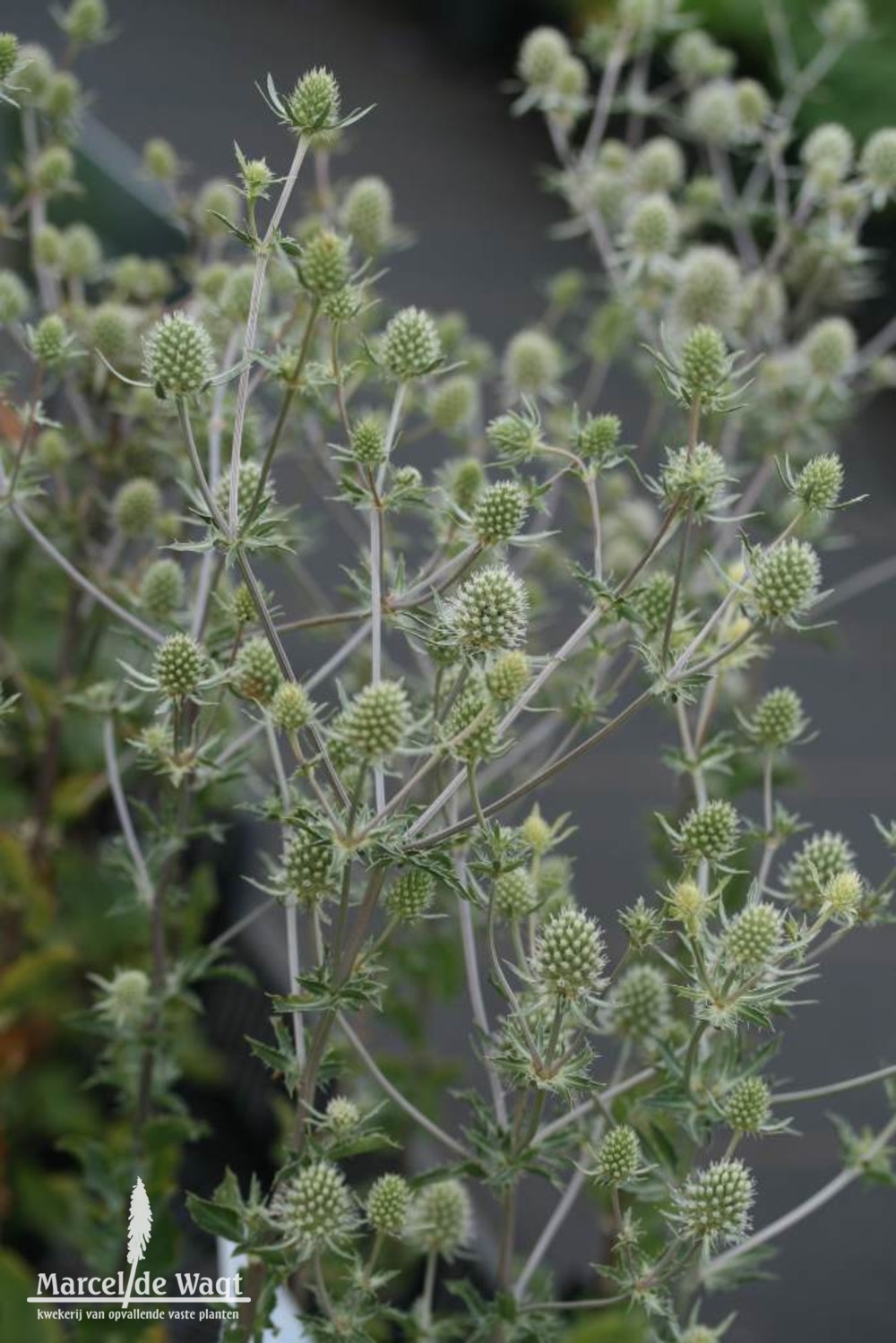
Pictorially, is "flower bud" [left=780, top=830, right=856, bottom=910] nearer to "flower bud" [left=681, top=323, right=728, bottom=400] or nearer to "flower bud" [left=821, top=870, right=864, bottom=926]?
"flower bud" [left=821, top=870, right=864, bottom=926]

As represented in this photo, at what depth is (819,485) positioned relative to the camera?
0.88m

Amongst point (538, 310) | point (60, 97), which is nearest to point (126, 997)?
point (60, 97)

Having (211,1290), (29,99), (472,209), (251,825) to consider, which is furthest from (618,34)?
(472,209)

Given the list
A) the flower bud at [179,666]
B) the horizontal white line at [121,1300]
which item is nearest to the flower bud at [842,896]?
the flower bud at [179,666]

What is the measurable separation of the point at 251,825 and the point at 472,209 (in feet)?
6.78

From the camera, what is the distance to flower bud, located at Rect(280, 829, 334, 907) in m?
0.88

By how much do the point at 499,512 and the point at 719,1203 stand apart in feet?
1.35

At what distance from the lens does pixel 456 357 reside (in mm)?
1675

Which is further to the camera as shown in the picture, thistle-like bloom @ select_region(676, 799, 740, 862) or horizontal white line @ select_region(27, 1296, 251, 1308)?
horizontal white line @ select_region(27, 1296, 251, 1308)

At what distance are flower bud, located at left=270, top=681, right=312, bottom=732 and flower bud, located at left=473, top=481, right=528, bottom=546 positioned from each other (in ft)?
0.47

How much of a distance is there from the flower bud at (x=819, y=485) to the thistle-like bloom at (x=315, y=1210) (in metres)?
0.48

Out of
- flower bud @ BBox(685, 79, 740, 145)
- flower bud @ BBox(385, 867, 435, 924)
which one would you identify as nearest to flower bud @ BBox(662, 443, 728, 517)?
flower bud @ BBox(385, 867, 435, 924)

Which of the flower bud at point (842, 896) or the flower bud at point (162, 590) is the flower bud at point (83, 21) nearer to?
the flower bud at point (162, 590)

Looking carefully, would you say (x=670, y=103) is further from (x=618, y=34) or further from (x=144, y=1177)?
(x=144, y=1177)
